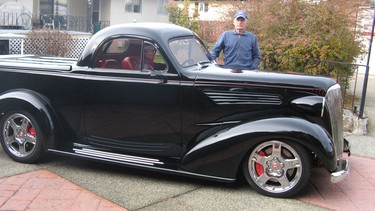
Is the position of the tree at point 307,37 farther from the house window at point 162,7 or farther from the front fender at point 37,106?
the house window at point 162,7

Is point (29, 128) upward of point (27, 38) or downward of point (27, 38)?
downward

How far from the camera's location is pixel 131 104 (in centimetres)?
477

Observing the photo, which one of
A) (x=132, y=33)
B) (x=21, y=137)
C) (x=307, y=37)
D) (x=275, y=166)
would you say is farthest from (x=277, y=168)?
(x=307, y=37)

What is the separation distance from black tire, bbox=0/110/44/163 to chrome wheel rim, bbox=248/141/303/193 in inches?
100

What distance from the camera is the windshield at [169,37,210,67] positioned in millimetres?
4910

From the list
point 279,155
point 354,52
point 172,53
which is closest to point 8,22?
point 354,52

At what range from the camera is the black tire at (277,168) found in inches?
169

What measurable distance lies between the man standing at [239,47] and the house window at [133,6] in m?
19.1

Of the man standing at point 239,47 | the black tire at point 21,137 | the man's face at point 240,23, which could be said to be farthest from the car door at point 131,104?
the man's face at point 240,23

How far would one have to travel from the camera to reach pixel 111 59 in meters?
5.03

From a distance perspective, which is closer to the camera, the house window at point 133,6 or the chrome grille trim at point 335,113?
the chrome grille trim at point 335,113

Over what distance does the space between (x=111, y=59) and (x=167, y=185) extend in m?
1.60

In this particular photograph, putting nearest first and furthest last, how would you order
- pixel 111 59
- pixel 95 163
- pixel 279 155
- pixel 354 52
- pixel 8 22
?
pixel 279 155 → pixel 111 59 → pixel 95 163 → pixel 354 52 → pixel 8 22

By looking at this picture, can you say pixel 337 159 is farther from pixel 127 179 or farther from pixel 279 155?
pixel 127 179
